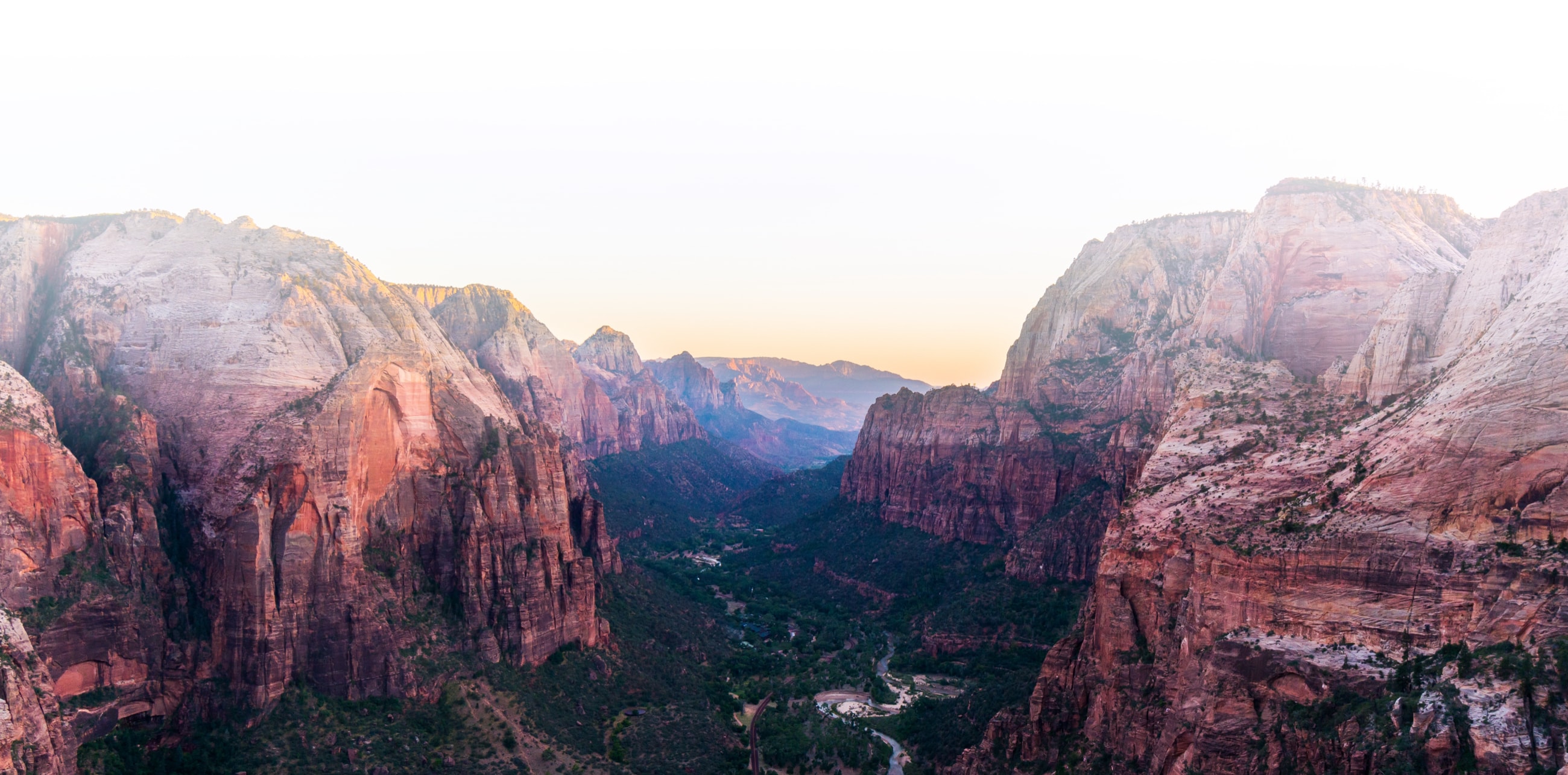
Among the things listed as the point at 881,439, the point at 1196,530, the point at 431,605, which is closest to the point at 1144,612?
the point at 1196,530

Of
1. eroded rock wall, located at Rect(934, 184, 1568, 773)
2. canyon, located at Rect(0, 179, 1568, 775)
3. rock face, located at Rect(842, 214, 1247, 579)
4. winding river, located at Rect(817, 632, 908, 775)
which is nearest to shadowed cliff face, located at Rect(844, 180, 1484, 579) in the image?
rock face, located at Rect(842, 214, 1247, 579)

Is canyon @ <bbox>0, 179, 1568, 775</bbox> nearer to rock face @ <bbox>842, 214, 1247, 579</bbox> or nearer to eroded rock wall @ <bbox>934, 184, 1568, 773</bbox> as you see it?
eroded rock wall @ <bbox>934, 184, 1568, 773</bbox>

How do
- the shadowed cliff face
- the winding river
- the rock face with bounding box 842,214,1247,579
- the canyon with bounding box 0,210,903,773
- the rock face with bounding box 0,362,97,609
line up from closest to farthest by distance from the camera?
the rock face with bounding box 0,362,97,609
the canyon with bounding box 0,210,903,773
the shadowed cliff face
the winding river
the rock face with bounding box 842,214,1247,579

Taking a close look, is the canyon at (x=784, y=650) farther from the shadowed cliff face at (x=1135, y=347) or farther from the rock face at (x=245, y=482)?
the shadowed cliff face at (x=1135, y=347)

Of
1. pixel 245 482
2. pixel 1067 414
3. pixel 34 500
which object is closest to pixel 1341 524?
pixel 245 482

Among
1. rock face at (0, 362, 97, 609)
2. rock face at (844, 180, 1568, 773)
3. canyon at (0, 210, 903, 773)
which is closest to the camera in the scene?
rock face at (844, 180, 1568, 773)

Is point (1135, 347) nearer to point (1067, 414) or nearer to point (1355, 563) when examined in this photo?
point (1067, 414)
